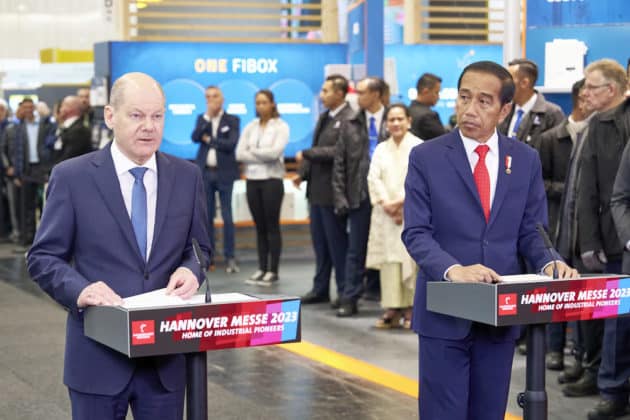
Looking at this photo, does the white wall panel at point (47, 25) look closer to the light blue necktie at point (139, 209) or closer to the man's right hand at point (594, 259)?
the man's right hand at point (594, 259)

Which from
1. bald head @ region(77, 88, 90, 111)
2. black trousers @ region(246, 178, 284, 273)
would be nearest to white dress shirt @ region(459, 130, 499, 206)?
black trousers @ region(246, 178, 284, 273)

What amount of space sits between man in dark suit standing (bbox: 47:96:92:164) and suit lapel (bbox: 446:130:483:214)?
828 centimetres

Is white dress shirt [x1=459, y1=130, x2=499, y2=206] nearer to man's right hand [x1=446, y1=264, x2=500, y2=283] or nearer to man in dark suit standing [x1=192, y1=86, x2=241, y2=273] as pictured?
man's right hand [x1=446, y1=264, x2=500, y2=283]

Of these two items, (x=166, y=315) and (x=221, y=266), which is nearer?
(x=166, y=315)

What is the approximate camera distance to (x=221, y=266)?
10.8 m

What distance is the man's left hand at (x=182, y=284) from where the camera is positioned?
8.58 feet

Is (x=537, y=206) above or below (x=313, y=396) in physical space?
above

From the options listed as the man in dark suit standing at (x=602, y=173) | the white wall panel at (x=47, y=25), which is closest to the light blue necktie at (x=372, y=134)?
the man in dark suit standing at (x=602, y=173)

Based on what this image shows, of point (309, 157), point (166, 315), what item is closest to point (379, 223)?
point (309, 157)

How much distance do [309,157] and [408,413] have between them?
130 inches

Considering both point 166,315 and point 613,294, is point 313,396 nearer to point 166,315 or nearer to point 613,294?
point 613,294

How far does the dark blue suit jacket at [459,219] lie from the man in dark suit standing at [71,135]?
8.25m

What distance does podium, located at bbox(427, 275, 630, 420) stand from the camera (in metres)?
2.73

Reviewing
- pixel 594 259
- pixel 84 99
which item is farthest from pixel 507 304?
pixel 84 99
